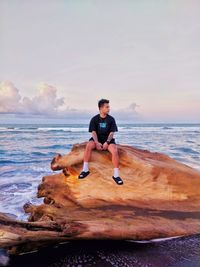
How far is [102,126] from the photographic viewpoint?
18.6 ft

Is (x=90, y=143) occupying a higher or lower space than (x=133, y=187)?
higher

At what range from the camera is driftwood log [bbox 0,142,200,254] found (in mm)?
3764

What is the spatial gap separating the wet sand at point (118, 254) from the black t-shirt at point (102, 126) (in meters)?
2.09

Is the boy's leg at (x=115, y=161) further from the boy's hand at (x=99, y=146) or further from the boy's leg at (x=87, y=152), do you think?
the boy's leg at (x=87, y=152)

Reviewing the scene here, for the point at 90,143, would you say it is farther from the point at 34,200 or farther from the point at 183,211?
the point at 34,200

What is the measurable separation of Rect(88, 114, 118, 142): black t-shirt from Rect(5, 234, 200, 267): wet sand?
2.09 metres

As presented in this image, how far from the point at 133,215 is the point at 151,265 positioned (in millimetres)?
1035

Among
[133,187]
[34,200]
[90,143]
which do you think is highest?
[90,143]

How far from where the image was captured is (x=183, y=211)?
4.78 m

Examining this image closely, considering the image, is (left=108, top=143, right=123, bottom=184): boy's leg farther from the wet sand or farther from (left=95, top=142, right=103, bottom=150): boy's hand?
the wet sand

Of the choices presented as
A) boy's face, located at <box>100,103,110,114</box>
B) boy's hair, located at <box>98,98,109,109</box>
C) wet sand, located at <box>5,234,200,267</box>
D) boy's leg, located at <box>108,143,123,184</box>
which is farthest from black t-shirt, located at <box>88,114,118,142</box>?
wet sand, located at <box>5,234,200,267</box>

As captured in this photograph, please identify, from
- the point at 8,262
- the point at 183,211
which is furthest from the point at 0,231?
the point at 183,211

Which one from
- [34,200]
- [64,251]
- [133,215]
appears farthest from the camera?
[34,200]

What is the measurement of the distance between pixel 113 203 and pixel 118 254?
1.19 m
